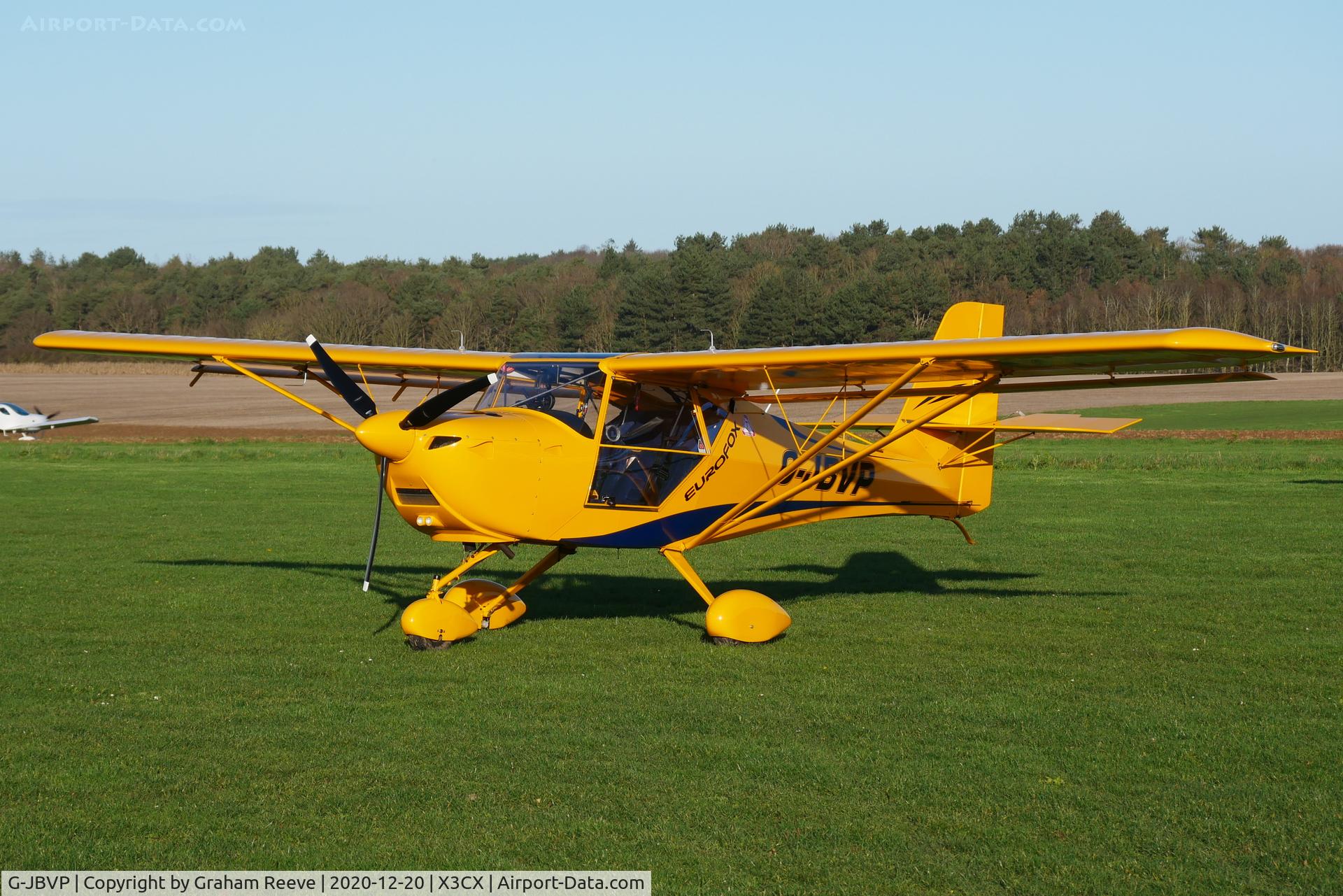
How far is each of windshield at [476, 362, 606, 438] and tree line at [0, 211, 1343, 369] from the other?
6264cm

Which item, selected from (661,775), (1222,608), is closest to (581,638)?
(661,775)

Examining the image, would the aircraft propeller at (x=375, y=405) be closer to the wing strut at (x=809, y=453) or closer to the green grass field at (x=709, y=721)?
the green grass field at (x=709, y=721)

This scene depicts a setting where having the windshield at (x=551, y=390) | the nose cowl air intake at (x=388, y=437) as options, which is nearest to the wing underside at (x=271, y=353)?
the windshield at (x=551, y=390)

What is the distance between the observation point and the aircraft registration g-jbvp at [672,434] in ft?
29.8

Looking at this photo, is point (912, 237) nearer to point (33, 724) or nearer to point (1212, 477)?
point (1212, 477)

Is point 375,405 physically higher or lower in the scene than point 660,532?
higher

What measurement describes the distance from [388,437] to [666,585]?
5547 mm

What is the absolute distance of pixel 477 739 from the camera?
7348 millimetres

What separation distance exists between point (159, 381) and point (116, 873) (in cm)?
8775

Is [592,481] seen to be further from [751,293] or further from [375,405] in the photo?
[751,293]

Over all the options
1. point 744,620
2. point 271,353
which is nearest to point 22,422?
point 271,353

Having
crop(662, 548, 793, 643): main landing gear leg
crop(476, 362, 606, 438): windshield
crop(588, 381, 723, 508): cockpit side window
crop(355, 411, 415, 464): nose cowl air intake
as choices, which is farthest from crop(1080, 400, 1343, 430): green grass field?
crop(355, 411, 415, 464): nose cowl air intake

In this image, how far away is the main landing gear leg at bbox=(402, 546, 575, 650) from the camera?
9.92 metres

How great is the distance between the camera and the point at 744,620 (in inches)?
399
